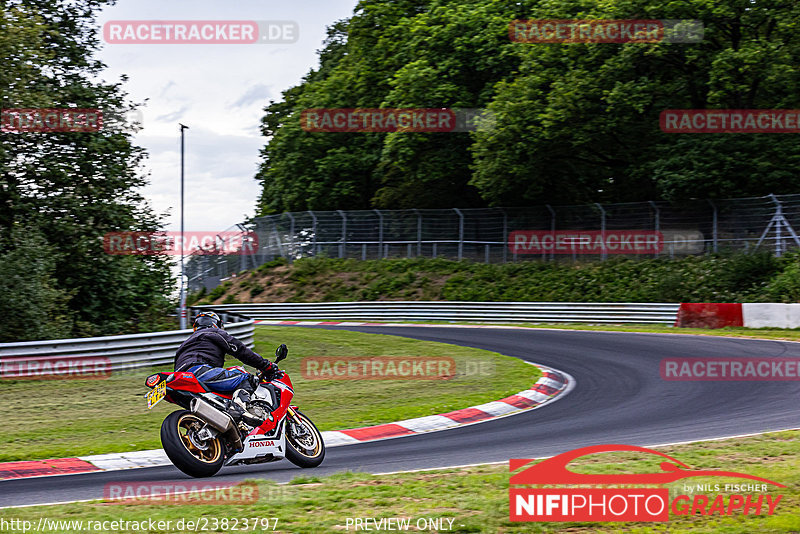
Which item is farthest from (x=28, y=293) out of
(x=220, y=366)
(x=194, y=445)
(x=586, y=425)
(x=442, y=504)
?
(x=442, y=504)

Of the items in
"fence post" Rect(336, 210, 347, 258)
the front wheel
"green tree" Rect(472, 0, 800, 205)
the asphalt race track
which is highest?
"green tree" Rect(472, 0, 800, 205)

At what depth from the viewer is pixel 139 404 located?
13.5m

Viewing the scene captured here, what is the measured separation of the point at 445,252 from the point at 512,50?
9.79 m

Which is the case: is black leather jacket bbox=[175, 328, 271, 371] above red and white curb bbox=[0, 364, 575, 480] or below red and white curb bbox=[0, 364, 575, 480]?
above

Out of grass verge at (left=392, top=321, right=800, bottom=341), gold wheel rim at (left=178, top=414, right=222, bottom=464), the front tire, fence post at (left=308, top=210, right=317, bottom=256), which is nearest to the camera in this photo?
the front tire

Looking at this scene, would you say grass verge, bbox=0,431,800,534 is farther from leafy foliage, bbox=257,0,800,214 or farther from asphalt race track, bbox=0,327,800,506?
leafy foliage, bbox=257,0,800,214

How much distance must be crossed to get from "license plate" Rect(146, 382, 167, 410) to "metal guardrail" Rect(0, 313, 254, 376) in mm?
9668

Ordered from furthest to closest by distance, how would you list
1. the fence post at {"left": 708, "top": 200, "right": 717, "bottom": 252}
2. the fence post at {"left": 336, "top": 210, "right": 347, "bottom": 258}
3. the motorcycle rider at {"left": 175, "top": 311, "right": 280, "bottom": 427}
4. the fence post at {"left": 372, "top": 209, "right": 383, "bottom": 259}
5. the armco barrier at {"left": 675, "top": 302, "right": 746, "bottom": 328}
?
the fence post at {"left": 336, "top": 210, "right": 347, "bottom": 258} < the fence post at {"left": 372, "top": 209, "right": 383, "bottom": 259} < the fence post at {"left": 708, "top": 200, "right": 717, "bottom": 252} < the armco barrier at {"left": 675, "top": 302, "right": 746, "bottom": 328} < the motorcycle rider at {"left": 175, "top": 311, "right": 280, "bottom": 427}

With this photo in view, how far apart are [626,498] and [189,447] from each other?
3823mm

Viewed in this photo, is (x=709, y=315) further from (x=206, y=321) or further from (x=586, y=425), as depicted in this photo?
(x=206, y=321)

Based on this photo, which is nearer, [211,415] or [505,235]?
[211,415]

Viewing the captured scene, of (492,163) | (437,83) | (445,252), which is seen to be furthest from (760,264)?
(437,83)

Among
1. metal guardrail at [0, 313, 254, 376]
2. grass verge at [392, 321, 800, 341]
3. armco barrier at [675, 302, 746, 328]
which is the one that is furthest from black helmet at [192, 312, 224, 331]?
armco barrier at [675, 302, 746, 328]

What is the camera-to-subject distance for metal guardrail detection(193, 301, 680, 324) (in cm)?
2981
